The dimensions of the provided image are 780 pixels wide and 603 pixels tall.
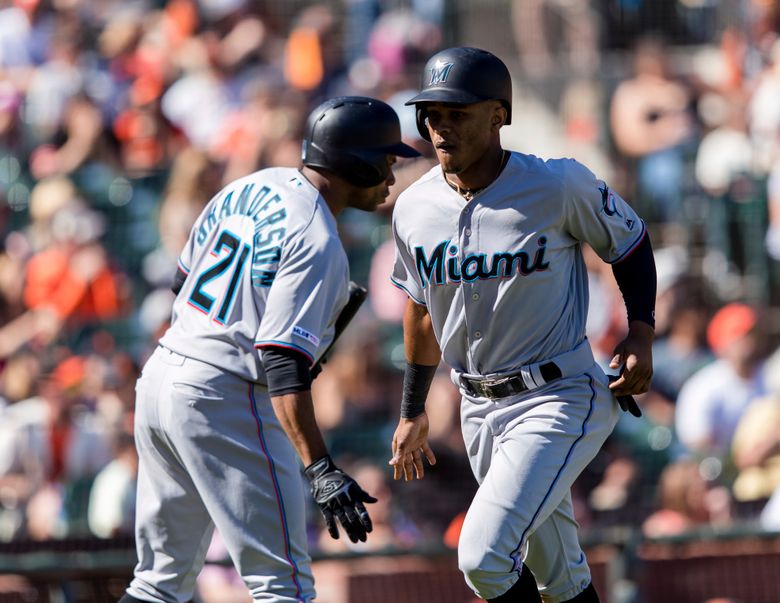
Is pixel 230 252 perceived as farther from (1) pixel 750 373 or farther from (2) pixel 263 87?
(2) pixel 263 87

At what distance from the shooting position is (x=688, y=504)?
794 cm

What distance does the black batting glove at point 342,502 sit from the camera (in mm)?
4332

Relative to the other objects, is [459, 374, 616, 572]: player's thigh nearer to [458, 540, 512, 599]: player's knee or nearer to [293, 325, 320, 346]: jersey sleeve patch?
[458, 540, 512, 599]: player's knee

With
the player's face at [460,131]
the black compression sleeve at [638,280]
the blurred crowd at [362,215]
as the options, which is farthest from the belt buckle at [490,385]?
the blurred crowd at [362,215]

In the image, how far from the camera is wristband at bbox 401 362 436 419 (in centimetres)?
485

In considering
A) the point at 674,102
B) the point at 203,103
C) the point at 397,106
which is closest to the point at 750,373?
the point at 674,102

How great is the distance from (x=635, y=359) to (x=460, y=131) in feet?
3.01

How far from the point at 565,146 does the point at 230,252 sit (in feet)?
21.2

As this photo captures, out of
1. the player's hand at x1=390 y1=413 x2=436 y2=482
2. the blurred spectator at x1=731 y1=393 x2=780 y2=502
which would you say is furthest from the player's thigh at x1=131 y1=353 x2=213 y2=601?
the blurred spectator at x1=731 y1=393 x2=780 y2=502

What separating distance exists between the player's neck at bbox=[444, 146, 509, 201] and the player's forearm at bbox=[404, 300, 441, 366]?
50 cm

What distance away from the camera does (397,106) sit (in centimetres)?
1055

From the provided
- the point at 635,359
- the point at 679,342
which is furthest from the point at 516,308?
the point at 679,342

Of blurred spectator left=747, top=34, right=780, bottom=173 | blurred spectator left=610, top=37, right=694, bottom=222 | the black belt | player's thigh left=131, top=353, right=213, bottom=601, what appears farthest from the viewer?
blurred spectator left=610, top=37, right=694, bottom=222

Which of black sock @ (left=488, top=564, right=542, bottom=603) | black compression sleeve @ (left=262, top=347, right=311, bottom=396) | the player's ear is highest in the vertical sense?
the player's ear
